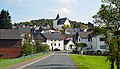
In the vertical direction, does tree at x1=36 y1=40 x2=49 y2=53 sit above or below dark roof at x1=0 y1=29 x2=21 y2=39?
below

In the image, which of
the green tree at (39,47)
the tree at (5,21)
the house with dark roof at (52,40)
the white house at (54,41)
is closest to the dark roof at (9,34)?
the green tree at (39,47)

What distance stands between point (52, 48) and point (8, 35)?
5125 centimetres

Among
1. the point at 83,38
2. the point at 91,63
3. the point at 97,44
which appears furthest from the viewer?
the point at 83,38

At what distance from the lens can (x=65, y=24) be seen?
19850cm

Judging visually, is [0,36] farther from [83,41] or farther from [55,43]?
[55,43]

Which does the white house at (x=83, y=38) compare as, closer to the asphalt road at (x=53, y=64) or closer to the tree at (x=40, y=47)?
the tree at (x=40, y=47)

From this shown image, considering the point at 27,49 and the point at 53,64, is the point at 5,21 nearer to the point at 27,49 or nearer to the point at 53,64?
the point at 27,49

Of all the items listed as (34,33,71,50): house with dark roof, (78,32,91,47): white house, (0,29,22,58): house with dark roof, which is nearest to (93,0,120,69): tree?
(0,29,22,58): house with dark roof

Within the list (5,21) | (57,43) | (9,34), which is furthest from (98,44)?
(5,21)

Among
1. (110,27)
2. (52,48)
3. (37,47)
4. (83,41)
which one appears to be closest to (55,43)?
(52,48)

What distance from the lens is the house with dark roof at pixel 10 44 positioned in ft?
256

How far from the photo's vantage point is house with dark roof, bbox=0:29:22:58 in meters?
77.9

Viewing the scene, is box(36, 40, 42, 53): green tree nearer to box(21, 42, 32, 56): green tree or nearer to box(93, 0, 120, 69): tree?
box(21, 42, 32, 56): green tree

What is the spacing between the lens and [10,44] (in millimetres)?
79812
